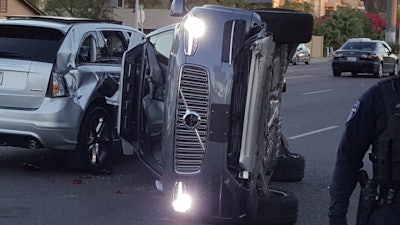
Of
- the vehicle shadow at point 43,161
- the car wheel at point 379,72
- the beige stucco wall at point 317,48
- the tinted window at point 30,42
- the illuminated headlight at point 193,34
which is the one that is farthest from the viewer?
the beige stucco wall at point 317,48

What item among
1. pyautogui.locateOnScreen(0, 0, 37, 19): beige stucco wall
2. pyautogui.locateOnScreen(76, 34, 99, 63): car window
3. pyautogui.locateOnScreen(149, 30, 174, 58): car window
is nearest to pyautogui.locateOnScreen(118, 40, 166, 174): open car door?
pyautogui.locateOnScreen(149, 30, 174, 58): car window

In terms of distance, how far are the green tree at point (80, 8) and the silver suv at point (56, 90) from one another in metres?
39.1

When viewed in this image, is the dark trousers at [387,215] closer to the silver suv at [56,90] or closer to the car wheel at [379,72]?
the silver suv at [56,90]

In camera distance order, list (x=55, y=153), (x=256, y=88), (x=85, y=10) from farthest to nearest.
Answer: (x=85, y=10) < (x=55, y=153) < (x=256, y=88)

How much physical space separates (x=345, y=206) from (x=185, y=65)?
222cm

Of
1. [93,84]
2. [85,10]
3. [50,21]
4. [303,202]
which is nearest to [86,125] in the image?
[93,84]

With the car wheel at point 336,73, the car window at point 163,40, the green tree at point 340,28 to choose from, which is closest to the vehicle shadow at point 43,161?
the car window at point 163,40

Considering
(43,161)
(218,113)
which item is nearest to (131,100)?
(218,113)

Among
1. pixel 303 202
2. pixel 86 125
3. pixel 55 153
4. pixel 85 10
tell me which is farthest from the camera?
pixel 85 10

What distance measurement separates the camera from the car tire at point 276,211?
5734 mm

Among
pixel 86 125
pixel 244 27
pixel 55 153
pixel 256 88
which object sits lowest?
pixel 55 153

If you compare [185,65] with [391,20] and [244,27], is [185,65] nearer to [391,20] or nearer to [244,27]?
[244,27]

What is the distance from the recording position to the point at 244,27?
199 inches

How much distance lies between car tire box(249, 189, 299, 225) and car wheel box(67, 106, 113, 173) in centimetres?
280
